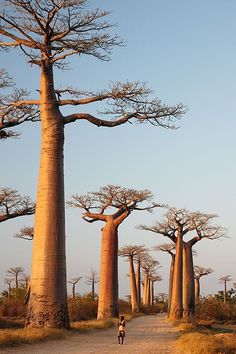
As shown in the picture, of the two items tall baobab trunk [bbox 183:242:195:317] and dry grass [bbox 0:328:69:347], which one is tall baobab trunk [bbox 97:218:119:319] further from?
dry grass [bbox 0:328:69:347]

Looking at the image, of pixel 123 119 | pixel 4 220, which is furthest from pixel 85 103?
pixel 4 220

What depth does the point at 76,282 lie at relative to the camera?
166 ft

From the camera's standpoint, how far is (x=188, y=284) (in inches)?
1121

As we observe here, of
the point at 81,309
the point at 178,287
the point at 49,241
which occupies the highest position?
the point at 49,241

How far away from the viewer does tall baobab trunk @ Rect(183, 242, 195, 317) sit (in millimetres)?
27828

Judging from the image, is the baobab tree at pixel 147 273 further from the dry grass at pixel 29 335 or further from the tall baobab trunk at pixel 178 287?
the dry grass at pixel 29 335

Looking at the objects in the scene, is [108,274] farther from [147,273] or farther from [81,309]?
[147,273]

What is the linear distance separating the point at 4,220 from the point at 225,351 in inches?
612

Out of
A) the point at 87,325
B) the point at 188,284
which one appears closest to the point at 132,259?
the point at 188,284

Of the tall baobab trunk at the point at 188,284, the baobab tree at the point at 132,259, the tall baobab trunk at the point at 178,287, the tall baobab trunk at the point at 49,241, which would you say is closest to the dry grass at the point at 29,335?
the tall baobab trunk at the point at 49,241

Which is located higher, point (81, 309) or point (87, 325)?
point (87, 325)

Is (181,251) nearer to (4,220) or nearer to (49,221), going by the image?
(4,220)

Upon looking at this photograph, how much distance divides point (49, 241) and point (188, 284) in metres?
17.7

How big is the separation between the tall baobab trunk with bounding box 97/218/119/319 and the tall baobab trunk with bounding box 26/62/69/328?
9.75m
